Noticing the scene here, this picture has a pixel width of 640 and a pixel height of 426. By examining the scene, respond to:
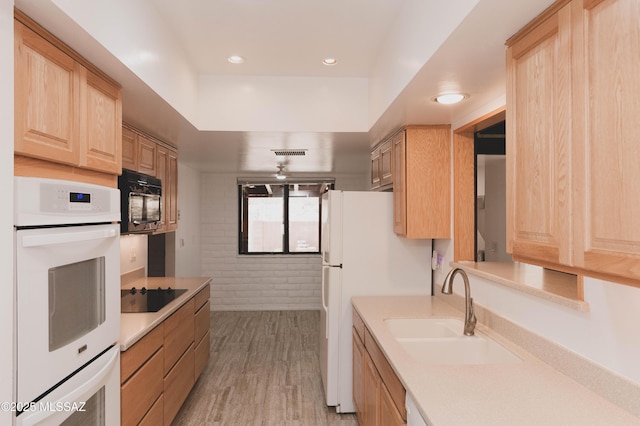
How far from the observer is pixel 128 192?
7.86ft

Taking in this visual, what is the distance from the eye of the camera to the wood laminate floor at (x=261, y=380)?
2.95 meters

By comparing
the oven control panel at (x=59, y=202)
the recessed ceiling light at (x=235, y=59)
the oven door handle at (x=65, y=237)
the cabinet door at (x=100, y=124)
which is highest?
the recessed ceiling light at (x=235, y=59)

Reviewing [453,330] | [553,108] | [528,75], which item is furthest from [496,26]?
[453,330]

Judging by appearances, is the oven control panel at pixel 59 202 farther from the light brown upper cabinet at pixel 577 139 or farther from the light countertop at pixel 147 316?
the light brown upper cabinet at pixel 577 139

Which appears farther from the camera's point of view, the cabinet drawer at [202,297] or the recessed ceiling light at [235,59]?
the cabinet drawer at [202,297]

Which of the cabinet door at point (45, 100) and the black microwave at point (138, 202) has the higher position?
the cabinet door at point (45, 100)

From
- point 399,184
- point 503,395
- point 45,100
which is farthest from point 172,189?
point 503,395

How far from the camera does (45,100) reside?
1360 mm

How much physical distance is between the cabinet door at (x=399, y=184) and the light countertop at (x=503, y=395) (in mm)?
1174

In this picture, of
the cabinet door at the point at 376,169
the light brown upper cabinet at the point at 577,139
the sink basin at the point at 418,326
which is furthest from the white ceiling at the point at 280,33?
the sink basin at the point at 418,326

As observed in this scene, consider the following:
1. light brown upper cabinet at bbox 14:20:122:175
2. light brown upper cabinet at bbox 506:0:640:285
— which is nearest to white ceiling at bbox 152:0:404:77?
light brown upper cabinet at bbox 14:20:122:175

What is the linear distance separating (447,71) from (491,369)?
1.28 metres

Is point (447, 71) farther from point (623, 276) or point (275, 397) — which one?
point (275, 397)

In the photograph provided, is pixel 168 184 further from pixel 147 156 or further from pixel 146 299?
pixel 146 299
